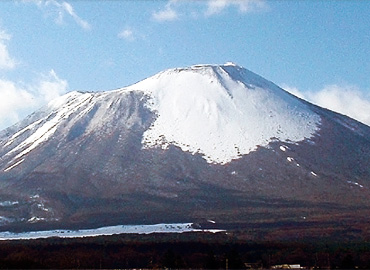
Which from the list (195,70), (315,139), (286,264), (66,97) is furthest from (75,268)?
(66,97)

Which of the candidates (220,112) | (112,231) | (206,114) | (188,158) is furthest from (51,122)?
(112,231)

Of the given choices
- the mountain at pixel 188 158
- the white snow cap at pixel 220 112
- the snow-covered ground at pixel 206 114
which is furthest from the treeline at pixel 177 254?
the white snow cap at pixel 220 112

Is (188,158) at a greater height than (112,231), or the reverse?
(188,158)

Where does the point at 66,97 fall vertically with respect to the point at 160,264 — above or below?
above

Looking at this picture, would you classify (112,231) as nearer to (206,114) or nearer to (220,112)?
(206,114)

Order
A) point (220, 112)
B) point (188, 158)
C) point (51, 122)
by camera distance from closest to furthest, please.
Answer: point (188, 158) → point (220, 112) → point (51, 122)

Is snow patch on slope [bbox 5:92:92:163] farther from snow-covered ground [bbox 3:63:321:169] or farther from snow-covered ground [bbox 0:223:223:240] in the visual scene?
snow-covered ground [bbox 0:223:223:240]

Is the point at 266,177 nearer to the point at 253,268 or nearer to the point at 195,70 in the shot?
the point at 195,70
